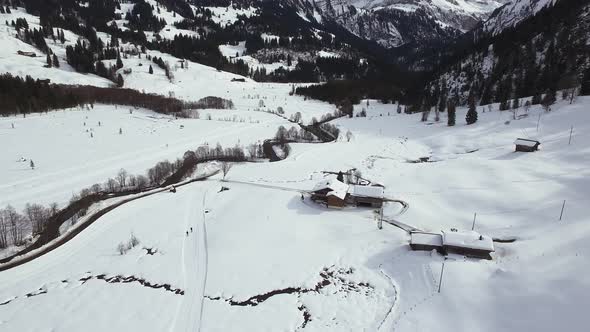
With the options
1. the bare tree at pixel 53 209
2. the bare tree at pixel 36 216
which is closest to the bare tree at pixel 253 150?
the bare tree at pixel 53 209

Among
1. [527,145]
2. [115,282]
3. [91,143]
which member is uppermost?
[91,143]

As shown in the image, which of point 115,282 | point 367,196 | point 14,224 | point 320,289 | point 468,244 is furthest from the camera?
point 367,196

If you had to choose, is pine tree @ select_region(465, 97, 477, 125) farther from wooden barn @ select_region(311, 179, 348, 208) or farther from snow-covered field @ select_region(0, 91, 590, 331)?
wooden barn @ select_region(311, 179, 348, 208)

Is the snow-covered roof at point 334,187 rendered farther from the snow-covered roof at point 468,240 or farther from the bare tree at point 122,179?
the bare tree at point 122,179

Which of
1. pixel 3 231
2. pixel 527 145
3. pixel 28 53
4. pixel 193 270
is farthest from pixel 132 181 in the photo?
pixel 28 53

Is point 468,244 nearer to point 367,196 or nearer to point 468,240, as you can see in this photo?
point 468,240

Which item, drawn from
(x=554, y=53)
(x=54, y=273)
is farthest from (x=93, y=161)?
(x=554, y=53)

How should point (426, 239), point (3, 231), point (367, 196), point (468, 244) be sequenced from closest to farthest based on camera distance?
point (468, 244) < point (426, 239) < point (3, 231) < point (367, 196)
